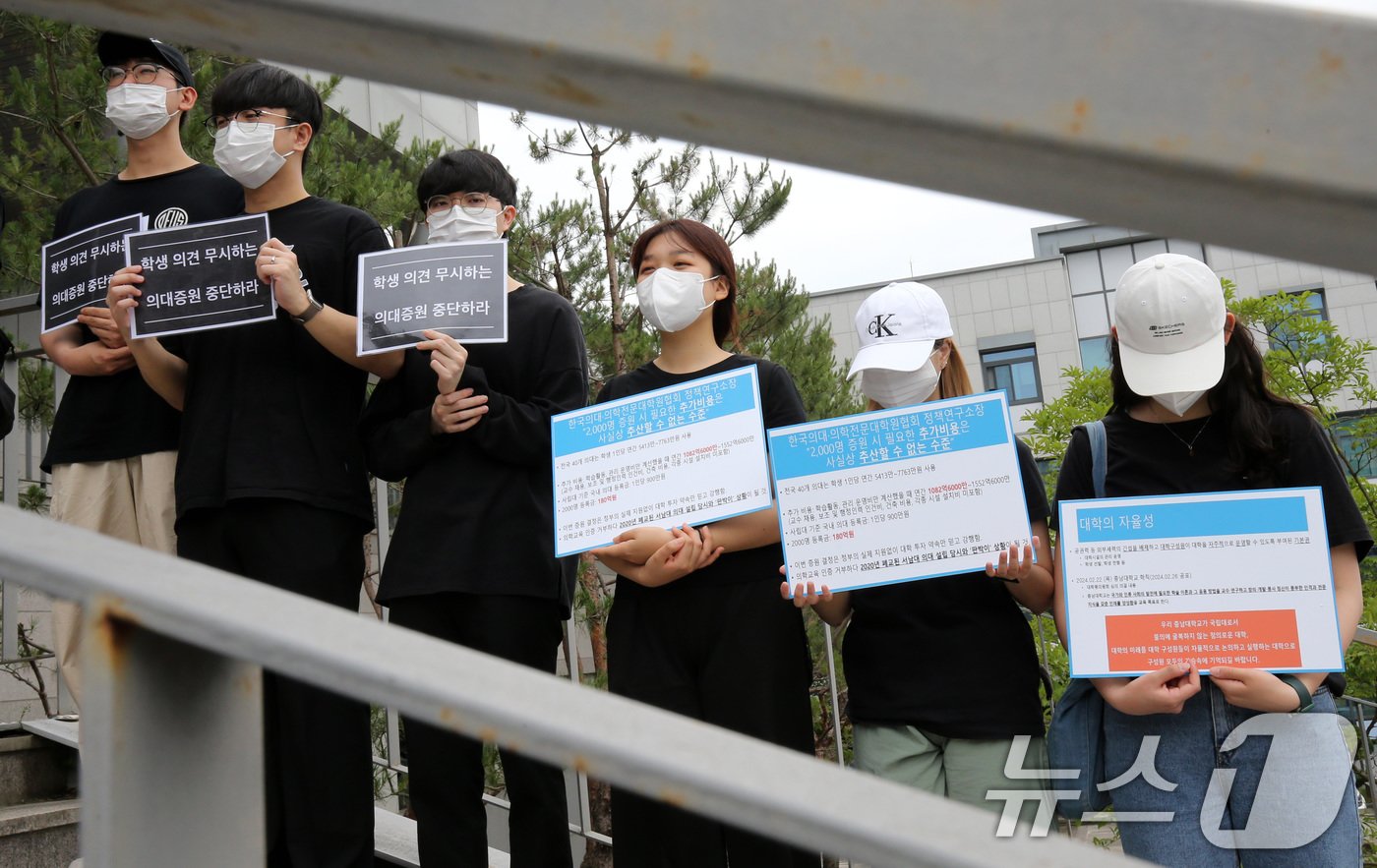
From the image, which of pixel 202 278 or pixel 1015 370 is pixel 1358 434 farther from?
pixel 1015 370

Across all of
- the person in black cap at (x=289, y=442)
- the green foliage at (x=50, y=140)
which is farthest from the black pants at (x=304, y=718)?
the green foliage at (x=50, y=140)

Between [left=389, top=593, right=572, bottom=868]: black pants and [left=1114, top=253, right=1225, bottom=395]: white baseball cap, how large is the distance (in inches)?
60.2

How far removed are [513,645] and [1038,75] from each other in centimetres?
242

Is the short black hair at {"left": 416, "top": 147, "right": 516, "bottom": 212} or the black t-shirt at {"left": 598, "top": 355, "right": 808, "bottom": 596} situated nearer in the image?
the black t-shirt at {"left": 598, "top": 355, "right": 808, "bottom": 596}

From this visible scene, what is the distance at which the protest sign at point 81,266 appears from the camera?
314cm

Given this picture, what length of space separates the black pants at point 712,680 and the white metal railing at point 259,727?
204 cm

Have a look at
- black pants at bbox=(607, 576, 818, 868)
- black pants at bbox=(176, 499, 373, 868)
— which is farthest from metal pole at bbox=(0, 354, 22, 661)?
black pants at bbox=(607, 576, 818, 868)

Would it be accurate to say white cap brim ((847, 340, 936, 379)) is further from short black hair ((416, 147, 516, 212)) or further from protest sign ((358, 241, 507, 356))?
short black hair ((416, 147, 516, 212))

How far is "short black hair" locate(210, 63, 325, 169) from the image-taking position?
10.6 feet

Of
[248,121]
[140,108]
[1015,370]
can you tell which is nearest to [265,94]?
[248,121]

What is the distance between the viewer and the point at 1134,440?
2.68m

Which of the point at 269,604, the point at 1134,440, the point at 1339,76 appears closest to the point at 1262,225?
the point at 1339,76

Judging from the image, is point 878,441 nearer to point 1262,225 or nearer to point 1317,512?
point 1317,512

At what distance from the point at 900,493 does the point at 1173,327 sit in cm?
68
